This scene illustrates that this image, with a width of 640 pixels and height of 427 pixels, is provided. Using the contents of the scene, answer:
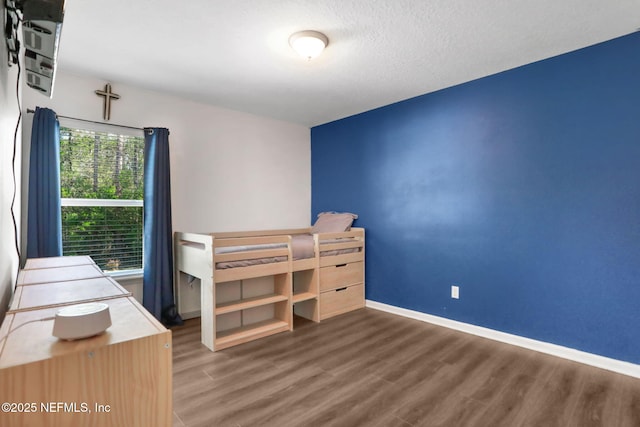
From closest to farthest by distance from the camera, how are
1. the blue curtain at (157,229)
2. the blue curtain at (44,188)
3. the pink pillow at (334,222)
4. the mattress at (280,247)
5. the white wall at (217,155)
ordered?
the blue curtain at (44,188), the mattress at (280,247), the white wall at (217,155), the blue curtain at (157,229), the pink pillow at (334,222)

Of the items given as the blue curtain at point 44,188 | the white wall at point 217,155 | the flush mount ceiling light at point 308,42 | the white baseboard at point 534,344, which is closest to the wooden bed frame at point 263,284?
the white wall at point 217,155

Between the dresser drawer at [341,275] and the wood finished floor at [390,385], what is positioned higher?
the dresser drawer at [341,275]

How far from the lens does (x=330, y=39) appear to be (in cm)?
214

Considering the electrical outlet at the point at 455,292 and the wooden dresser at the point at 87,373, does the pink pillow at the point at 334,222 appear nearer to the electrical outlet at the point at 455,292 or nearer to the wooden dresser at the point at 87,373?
the electrical outlet at the point at 455,292

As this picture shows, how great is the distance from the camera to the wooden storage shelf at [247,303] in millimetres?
2553

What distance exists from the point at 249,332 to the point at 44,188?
Answer: 1.93 m

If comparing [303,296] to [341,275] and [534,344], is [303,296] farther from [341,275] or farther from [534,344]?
[534,344]

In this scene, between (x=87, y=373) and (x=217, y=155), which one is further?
(x=217, y=155)

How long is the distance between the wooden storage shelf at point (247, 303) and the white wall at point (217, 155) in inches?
30.3

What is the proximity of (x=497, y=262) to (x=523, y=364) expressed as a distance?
0.78 meters

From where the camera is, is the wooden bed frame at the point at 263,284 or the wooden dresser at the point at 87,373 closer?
the wooden dresser at the point at 87,373

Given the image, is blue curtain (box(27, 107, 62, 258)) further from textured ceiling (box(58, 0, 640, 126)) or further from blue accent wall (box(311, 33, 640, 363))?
blue accent wall (box(311, 33, 640, 363))

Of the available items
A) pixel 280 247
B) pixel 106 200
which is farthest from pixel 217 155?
pixel 280 247

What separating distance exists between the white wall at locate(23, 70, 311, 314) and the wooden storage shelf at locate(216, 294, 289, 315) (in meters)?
0.77
